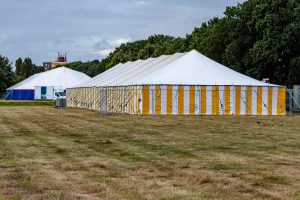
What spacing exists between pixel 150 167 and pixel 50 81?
74.0 meters

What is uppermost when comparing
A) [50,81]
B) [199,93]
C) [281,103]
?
[50,81]

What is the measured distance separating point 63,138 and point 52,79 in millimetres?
66572

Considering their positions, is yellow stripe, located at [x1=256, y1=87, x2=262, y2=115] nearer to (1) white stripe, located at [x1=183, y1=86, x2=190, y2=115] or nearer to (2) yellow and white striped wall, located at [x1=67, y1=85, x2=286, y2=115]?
(2) yellow and white striped wall, located at [x1=67, y1=85, x2=286, y2=115]

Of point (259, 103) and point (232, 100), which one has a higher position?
point (232, 100)

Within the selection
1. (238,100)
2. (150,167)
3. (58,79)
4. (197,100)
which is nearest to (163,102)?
(197,100)

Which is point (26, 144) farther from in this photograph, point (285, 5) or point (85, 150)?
point (285, 5)

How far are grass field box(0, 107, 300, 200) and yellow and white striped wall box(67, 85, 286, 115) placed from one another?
17723mm

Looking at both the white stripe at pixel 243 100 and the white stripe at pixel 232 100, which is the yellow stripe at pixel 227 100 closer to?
the white stripe at pixel 232 100

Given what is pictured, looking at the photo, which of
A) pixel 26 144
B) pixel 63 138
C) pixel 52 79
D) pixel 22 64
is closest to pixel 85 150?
pixel 26 144

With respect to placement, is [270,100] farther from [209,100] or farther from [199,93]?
[199,93]

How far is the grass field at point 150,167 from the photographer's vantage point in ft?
28.6

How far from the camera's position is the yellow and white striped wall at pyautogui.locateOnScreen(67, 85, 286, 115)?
37.3 metres

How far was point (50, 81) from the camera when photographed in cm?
8425

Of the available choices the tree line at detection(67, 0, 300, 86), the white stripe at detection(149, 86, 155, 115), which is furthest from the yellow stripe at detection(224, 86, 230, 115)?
the tree line at detection(67, 0, 300, 86)
